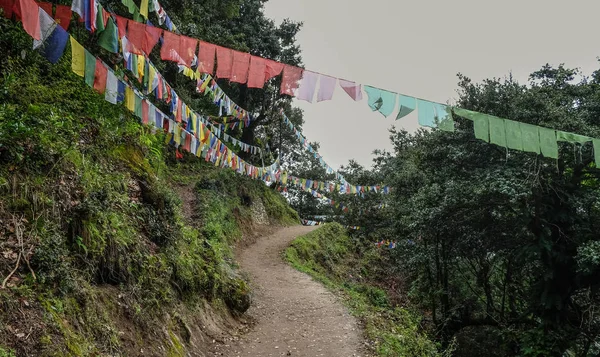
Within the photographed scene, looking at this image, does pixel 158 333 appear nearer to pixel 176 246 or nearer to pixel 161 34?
pixel 176 246

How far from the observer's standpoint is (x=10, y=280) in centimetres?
345

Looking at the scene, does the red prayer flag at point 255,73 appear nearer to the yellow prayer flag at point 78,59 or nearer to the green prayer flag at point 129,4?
the green prayer flag at point 129,4

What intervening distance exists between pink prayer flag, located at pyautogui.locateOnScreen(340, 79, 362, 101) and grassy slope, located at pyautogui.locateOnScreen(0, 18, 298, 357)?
154 inches

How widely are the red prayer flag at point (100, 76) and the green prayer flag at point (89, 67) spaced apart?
12cm

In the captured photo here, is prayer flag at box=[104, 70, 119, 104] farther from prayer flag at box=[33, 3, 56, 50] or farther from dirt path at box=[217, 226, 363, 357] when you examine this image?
dirt path at box=[217, 226, 363, 357]

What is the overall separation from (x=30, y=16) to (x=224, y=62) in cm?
252

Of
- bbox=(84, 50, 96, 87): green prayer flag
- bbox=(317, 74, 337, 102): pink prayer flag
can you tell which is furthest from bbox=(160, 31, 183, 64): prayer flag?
bbox=(317, 74, 337, 102): pink prayer flag

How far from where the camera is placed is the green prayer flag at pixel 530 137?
675 cm

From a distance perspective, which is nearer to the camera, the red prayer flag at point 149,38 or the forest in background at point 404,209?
the forest in background at point 404,209

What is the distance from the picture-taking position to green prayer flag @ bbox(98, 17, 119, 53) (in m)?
4.57

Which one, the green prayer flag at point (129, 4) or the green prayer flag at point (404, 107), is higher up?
the green prayer flag at point (129, 4)

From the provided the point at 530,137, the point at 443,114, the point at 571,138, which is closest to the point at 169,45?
the point at 443,114

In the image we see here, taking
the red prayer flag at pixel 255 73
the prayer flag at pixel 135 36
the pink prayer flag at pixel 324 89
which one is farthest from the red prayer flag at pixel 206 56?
the pink prayer flag at pixel 324 89

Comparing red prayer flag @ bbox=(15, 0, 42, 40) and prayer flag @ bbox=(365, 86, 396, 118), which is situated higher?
prayer flag @ bbox=(365, 86, 396, 118)
